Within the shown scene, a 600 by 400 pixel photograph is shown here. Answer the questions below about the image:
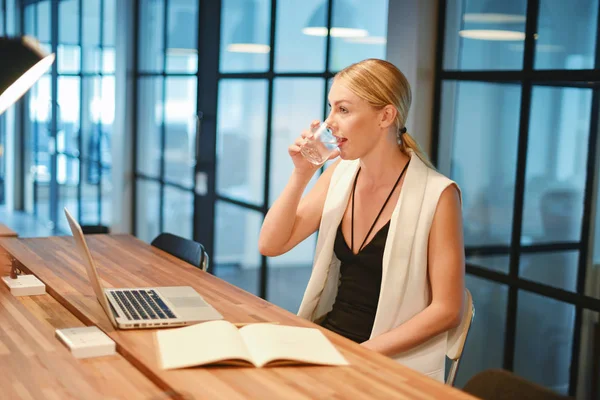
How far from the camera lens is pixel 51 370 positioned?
163cm

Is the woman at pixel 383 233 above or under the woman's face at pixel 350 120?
under

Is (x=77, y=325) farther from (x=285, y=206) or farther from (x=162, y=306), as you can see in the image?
(x=285, y=206)

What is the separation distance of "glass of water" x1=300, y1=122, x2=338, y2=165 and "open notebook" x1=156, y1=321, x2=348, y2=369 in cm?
60

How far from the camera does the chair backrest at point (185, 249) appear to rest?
2796 mm

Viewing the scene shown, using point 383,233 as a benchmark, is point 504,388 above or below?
below

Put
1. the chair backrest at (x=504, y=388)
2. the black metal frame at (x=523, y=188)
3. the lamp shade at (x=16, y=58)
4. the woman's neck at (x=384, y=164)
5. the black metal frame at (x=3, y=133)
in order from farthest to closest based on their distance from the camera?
the black metal frame at (x=3, y=133), the black metal frame at (x=523, y=188), the woman's neck at (x=384, y=164), the lamp shade at (x=16, y=58), the chair backrest at (x=504, y=388)

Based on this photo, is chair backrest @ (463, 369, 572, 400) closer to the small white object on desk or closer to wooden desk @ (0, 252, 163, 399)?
wooden desk @ (0, 252, 163, 399)

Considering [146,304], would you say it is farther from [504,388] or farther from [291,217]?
[504,388]

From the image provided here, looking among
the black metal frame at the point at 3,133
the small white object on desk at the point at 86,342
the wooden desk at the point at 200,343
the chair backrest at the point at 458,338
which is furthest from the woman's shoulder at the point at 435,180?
the black metal frame at the point at 3,133

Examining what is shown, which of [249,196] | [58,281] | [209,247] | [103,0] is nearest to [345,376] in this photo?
[58,281]

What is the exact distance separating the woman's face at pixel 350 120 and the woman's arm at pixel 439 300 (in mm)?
322

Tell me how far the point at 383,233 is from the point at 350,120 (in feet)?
1.16

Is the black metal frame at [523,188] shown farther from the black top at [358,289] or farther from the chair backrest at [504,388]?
the chair backrest at [504,388]

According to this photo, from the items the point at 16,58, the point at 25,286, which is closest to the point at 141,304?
the point at 25,286
